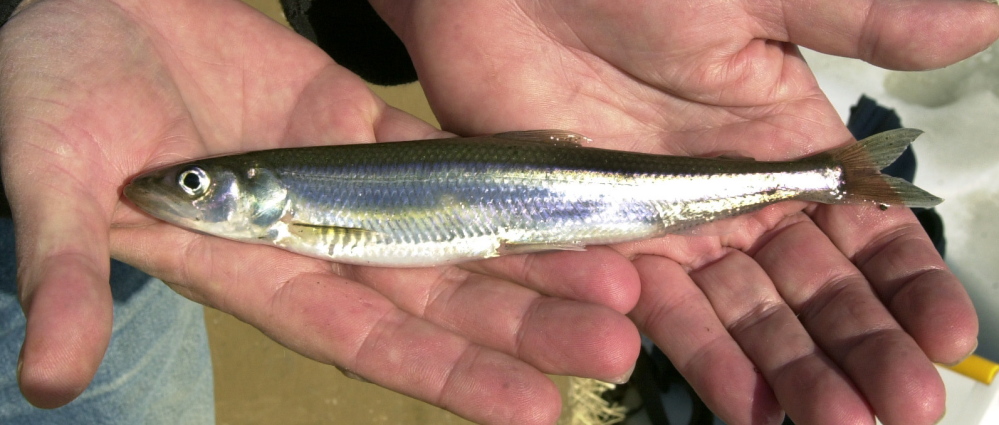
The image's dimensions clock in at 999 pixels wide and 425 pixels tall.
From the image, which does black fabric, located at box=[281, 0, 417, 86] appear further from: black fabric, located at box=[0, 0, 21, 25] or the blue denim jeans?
the blue denim jeans

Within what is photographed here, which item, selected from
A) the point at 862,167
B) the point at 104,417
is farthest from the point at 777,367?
the point at 104,417

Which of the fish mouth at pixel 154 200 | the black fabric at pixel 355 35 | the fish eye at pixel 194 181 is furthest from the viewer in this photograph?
the black fabric at pixel 355 35

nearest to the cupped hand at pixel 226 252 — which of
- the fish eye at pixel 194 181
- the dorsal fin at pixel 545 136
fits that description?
the fish eye at pixel 194 181

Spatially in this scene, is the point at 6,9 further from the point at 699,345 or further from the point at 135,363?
the point at 699,345

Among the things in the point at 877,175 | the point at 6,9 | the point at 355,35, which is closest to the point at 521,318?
the point at 877,175

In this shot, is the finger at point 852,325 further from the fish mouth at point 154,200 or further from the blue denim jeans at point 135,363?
the blue denim jeans at point 135,363

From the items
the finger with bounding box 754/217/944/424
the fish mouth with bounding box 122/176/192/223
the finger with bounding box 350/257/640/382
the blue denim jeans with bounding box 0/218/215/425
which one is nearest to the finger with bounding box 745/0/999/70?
the finger with bounding box 754/217/944/424

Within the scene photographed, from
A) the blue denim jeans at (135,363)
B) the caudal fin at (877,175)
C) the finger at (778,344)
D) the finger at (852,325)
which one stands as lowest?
the blue denim jeans at (135,363)
